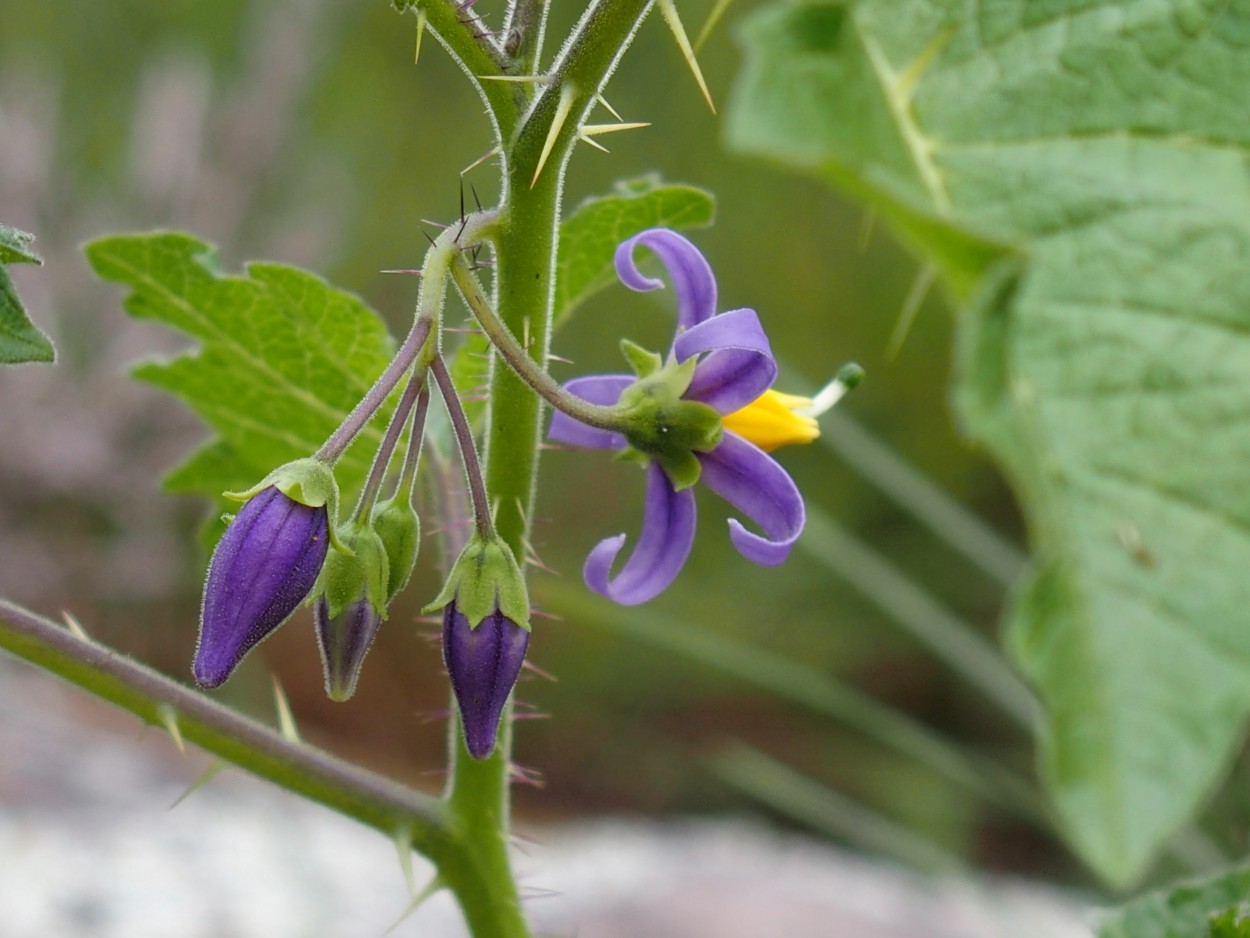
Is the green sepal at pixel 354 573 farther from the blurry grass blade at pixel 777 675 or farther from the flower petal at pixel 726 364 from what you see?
the blurry grass blade at pixel 777 675

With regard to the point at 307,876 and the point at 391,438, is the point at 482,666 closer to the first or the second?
the point at 391,438

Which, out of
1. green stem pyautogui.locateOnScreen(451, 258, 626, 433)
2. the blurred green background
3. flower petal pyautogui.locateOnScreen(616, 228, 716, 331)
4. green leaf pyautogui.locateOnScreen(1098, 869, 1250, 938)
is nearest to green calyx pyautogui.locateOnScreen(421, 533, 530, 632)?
green stem pyautogui.locateOnScreen(451, 258, 626, 433)

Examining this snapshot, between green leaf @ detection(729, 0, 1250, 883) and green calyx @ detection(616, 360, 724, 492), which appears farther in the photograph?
green leaf @ detection(729, 0, 1250, 883)

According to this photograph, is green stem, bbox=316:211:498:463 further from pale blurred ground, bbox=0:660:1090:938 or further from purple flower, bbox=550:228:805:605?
pale blurred ground, bbox=0:660:1090:938

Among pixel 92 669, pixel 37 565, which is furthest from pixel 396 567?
pixel 37 565

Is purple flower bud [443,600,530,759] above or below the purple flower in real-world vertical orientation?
below

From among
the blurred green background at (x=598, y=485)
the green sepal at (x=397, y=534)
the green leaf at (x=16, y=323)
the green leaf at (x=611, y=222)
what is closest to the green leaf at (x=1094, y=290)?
the green leaf at (x=611, y=222)

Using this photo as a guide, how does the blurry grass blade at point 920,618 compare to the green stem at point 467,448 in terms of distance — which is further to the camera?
the blurry grass blade at point 920,618
